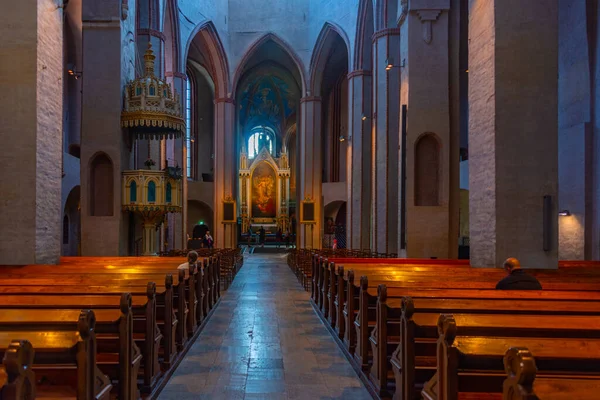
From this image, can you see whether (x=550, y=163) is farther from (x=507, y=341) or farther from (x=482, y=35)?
(x=507, y=341)

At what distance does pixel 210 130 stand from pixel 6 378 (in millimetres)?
28847

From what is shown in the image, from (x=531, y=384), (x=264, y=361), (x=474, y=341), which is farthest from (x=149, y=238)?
(x=531, y=384)

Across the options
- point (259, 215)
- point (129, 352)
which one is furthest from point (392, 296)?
point (259, 215)

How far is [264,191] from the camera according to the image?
3397 centimetres

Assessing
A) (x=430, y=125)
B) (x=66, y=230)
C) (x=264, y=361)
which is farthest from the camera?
(x=66, y=230)

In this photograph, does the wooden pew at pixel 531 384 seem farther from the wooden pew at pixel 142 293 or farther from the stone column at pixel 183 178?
the stone column at pixel 183 178

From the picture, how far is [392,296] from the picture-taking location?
442 centimetres

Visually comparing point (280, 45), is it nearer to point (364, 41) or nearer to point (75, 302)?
point (364, 41)

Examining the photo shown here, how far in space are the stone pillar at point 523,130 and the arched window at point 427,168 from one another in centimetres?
420

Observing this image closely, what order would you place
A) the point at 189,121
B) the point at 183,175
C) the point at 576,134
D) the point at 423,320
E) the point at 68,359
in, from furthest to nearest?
the point at 189,121
the point at 183,175
the point at 576,134
the point at 423,320
the point at 68,359

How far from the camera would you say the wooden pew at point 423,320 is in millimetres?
3270

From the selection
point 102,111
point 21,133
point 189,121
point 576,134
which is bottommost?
point 21,133

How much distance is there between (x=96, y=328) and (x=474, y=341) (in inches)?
87.0

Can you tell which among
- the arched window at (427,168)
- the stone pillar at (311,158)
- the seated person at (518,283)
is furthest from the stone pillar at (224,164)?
the seated person at (518,283)
